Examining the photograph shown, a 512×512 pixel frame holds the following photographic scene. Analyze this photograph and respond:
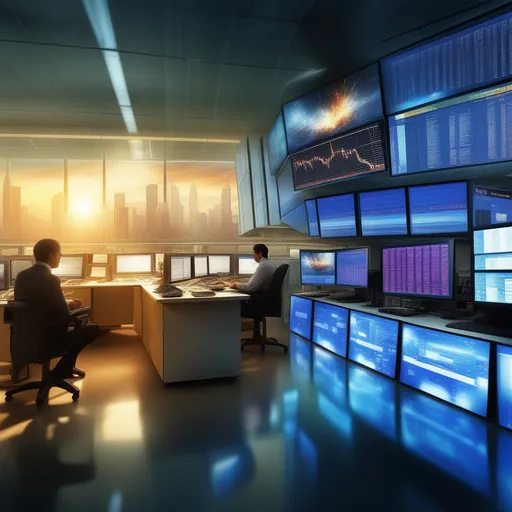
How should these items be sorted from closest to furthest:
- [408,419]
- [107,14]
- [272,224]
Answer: [408,419] → [107,14] → [272,224]

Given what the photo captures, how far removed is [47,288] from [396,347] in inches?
102

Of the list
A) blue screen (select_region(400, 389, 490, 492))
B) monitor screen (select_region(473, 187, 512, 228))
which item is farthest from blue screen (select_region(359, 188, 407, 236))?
blue screen (select_region(400, 389, 490, 492))

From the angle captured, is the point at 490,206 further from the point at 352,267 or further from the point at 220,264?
the point at 220,264

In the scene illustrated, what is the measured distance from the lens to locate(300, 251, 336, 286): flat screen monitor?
433 cm

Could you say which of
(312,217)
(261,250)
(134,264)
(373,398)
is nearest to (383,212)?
(312,217)

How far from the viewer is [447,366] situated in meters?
2.57

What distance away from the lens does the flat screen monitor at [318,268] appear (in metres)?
4.33

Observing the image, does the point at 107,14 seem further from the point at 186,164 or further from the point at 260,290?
the point at 186,164

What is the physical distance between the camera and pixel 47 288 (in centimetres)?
258

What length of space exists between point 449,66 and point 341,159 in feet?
3.69

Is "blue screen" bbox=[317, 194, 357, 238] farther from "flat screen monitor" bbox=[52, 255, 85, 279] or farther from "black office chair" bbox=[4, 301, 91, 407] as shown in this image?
"flat screen monitor" bbox=[52, 255, 85, 279]

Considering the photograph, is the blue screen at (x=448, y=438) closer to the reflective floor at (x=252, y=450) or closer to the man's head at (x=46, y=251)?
the reflective floor at (x=252, y=450)

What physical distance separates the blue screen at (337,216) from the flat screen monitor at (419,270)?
552 mm

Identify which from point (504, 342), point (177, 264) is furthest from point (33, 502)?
point (177, 264)
